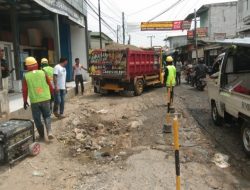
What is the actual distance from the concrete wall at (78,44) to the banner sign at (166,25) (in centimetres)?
2503

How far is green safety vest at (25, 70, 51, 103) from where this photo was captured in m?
7.27

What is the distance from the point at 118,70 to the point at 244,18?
15472 millimetres

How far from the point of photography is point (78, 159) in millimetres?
6816

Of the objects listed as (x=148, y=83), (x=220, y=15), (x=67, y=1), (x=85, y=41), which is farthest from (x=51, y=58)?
(x=220, y=15)

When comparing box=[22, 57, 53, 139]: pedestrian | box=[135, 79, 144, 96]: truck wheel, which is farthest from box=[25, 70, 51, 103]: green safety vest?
box=[135, 79, 144, 96]: truck wheel

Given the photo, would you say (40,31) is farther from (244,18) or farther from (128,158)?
(244,18)

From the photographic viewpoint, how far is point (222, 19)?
137ft

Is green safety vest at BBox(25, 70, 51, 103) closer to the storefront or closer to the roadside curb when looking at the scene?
the roadside curb

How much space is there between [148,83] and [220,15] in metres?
27.2

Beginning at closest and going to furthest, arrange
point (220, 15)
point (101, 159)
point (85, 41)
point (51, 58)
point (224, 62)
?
point (101, 159)
point (224, 62)
point (51, 58)
point (85, 41)
point (220, 15)

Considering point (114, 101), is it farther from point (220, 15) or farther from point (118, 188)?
point (220, 15)

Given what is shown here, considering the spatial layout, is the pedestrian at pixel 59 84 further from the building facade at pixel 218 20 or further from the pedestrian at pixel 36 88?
the building facade at pixel 218 20

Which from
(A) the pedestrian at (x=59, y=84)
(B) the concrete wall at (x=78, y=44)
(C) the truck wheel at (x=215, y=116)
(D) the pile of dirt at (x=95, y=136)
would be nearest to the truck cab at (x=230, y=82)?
(C) the truck wheel at (x=215, y=116)

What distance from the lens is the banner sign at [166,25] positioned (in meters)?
45.4
